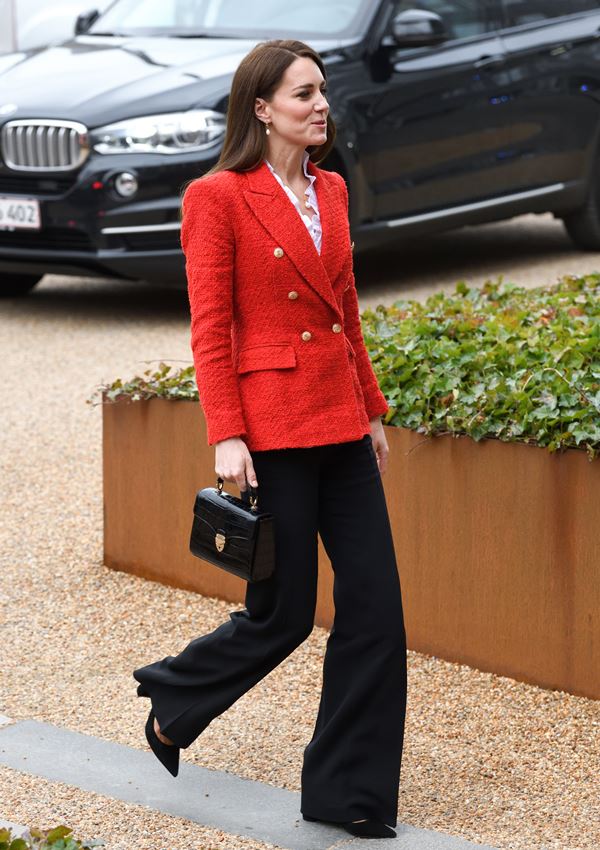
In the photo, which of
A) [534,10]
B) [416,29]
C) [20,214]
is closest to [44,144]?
[20,214]

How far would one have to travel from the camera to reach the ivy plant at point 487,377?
4266 millimetres

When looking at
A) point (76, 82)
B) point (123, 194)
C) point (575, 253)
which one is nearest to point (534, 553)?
point (123, 194)

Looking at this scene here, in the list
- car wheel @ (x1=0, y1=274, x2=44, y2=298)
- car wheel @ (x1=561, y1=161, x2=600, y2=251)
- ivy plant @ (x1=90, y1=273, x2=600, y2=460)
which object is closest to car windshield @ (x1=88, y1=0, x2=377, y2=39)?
car wheel @ (x1=0, y1=274, x2=44, y2=298)

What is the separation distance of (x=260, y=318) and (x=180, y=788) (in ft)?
3.64

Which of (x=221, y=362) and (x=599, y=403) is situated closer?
(x=221, y=362)

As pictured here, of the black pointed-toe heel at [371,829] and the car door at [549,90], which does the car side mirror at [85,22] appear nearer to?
the car door at [549,90]

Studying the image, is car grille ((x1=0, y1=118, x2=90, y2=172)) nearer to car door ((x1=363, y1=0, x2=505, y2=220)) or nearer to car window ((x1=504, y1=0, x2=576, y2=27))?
car door ((x1=363, y1=0, x2=505, y2=220))

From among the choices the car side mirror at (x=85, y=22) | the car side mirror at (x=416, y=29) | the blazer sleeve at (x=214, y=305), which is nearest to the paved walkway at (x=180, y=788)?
the blazer sleeve at (x=214, y=305)

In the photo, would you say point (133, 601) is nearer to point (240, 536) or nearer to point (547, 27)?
point (240, 536)

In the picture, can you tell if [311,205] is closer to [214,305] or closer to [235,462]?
[214,305]

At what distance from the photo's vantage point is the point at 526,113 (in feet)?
31.8

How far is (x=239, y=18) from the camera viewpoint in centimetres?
953

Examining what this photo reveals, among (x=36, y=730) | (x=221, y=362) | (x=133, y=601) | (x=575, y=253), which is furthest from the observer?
(x=575, y=253)

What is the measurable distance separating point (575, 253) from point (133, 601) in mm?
6578
